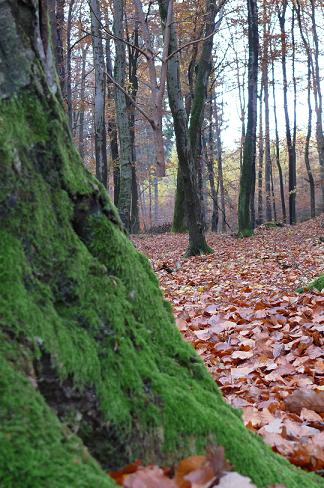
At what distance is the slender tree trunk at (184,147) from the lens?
10.5 meters

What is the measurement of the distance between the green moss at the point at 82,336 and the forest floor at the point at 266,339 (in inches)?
25.3

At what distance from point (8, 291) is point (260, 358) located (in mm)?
2711

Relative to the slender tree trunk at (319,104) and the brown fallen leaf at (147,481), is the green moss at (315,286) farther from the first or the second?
the slender tree trunk at (319,104)

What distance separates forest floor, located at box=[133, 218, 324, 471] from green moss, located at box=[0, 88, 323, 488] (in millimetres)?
642

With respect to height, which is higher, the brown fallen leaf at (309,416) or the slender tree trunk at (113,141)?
the slender tree trunk at (113,141)

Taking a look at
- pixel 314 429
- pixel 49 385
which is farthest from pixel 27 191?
pixel 314 429

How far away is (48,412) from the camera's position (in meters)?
1.13

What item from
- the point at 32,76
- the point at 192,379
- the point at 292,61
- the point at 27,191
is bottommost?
the point at 192,379

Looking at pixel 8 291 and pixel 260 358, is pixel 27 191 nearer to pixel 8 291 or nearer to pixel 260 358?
pixel 8 291

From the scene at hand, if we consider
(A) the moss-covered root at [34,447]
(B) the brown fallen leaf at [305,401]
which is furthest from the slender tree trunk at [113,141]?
(A) the moss-covered root at [34,447]

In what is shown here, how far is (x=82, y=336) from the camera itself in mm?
1425

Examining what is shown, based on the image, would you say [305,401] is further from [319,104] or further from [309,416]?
[319,104]

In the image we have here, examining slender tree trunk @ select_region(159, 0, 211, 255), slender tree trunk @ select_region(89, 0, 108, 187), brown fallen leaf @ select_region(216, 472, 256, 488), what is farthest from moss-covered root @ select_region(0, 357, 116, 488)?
slender tree trunk @ select_region(89, 0, 108, 187)

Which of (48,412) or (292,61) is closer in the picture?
(48,412)
